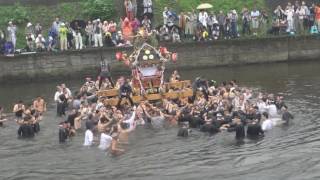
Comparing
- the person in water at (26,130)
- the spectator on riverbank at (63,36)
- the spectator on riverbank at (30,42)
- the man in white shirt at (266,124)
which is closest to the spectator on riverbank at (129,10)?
the spectator on riverbank at (63,36)

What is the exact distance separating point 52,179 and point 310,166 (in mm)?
8405

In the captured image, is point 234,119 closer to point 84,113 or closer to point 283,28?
point 84,113

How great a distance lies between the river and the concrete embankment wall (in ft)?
36.4

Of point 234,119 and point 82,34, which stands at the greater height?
point 82,34

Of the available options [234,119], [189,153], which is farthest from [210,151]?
[234,119]

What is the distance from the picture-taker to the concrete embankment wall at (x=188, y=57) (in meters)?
43.1

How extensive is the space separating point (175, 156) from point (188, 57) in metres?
20.2

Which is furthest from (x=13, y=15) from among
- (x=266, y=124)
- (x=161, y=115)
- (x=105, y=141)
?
(x=266, y=124)

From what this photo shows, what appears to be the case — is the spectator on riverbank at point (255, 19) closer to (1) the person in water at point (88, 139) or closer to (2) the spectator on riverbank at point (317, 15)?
(2) the spectator on riverbank at point (317, 15)

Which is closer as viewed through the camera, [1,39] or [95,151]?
[95,151]

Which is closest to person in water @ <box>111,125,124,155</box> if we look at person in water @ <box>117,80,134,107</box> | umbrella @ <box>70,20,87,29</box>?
person in water @ <box>117,80,134,107</box>

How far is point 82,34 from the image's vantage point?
146 ft

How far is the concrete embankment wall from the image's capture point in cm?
4312

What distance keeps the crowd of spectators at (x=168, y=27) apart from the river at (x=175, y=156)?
38.1 ft
